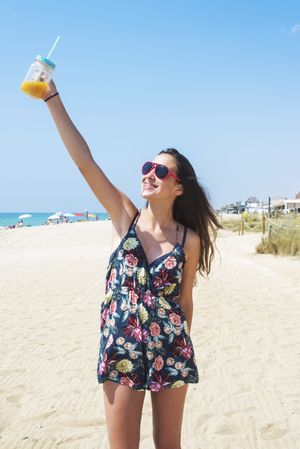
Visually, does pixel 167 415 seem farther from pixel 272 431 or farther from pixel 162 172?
pixel 272 431

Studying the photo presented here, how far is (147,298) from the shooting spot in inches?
95.0

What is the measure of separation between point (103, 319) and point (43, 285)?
9.76m

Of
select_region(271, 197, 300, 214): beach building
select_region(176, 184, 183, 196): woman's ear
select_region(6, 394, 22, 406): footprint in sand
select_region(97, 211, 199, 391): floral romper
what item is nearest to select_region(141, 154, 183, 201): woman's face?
select_region(176, 184, 183, 196): woman's ear

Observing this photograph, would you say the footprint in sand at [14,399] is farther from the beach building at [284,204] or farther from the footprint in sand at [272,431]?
the beach building at [284,204]

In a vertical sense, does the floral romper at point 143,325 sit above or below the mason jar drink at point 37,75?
below

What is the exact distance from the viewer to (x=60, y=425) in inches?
164

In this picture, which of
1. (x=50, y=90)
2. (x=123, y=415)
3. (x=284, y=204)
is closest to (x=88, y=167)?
(x=50, y=90)

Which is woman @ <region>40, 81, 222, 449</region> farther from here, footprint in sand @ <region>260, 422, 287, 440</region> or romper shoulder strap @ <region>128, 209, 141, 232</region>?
footprint in sand @ <region>260, 422, 287, 440</region>

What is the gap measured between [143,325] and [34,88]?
46.4 inches

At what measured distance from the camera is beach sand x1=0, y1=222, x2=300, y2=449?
158 inches

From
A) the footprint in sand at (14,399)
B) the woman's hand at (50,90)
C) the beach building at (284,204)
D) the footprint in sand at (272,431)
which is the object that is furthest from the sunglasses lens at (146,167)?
the beach building at (284,204)

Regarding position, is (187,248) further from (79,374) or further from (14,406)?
(79,374)

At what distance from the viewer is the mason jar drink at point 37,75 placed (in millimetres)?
2459

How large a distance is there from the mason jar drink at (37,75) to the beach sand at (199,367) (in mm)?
2517
